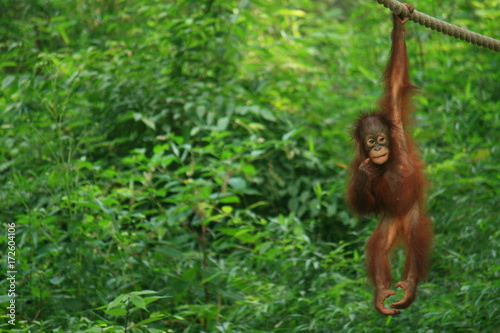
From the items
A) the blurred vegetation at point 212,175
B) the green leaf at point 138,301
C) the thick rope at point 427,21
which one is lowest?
the blurred vegetation at point 212,175

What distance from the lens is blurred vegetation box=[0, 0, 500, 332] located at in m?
3.78

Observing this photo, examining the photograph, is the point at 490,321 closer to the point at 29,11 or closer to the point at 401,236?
the point at 401,236

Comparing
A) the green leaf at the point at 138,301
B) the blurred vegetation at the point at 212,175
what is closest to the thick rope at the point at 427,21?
the blurred vegetation at the point at 212,175

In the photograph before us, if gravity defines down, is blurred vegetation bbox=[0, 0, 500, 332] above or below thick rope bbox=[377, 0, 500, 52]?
below

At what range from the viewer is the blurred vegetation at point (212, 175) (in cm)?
378

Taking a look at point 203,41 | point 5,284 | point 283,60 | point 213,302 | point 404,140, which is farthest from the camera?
point 283,60

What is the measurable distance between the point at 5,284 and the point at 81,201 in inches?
27.1

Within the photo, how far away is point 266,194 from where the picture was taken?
5.05m

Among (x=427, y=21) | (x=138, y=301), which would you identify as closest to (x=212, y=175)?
(x=138, y=301)

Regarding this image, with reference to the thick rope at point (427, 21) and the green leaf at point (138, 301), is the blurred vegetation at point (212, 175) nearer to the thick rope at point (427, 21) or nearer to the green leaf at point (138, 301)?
the green leaf at point (138, 301)

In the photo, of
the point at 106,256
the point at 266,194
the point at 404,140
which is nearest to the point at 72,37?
the point at 266,194

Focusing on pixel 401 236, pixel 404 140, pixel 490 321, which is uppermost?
pixel 404 140

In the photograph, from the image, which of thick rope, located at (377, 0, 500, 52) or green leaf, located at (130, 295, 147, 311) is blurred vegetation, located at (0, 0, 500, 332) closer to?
green leaf, located at (130, 295, 147, 311)

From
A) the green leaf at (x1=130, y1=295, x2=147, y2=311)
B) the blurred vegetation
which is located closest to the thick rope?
the blurred vegetation
